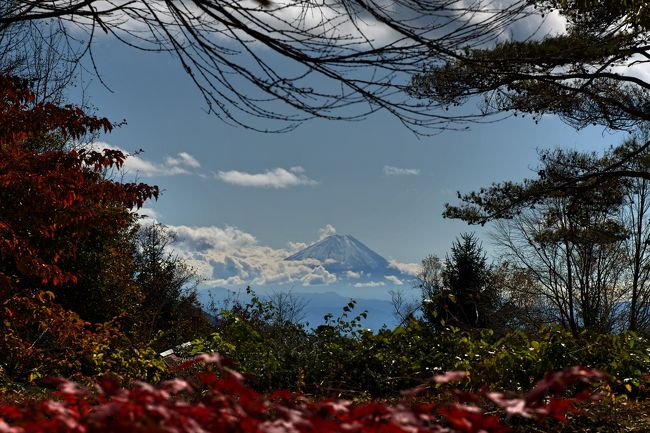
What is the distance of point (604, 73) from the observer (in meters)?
11.4

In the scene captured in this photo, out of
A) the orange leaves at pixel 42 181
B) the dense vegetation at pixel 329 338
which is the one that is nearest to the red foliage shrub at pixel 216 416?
the dense vegetation at pixel 329 338

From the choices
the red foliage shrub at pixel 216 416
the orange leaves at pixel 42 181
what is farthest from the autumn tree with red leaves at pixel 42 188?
the red foliage shrub at pixel 216 416

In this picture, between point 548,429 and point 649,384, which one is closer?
point 548,429

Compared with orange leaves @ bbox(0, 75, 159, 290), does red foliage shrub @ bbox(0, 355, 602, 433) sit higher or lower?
lower

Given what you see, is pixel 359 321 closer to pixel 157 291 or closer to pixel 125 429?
pixel 125 429

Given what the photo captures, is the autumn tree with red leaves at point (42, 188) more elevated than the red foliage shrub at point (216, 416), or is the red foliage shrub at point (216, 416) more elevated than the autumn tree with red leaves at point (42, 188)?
the autumn tree with red leaves at point (42, 188)

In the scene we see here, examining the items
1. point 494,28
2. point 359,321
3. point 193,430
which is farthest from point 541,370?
point 193,430

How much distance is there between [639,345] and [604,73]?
6.12 metres

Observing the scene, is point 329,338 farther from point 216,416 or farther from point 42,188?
point 216,416

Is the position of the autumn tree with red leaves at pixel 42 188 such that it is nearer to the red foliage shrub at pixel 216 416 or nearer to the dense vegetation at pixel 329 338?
the dense vegetation at pixel 329 338

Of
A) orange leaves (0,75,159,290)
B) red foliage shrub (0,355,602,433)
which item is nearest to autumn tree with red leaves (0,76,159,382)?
orange leaves (0,75,159,290)

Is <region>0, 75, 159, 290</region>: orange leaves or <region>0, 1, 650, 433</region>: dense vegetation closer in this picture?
<region>0, 1, 650, 433</region>: dense vegetation

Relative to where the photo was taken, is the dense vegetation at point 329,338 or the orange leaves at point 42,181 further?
the orange leaves at point 42,181

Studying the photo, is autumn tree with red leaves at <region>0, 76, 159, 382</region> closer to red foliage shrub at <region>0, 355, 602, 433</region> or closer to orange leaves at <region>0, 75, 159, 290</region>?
orange leaves at <region>0, 75, 159, 290</region>
